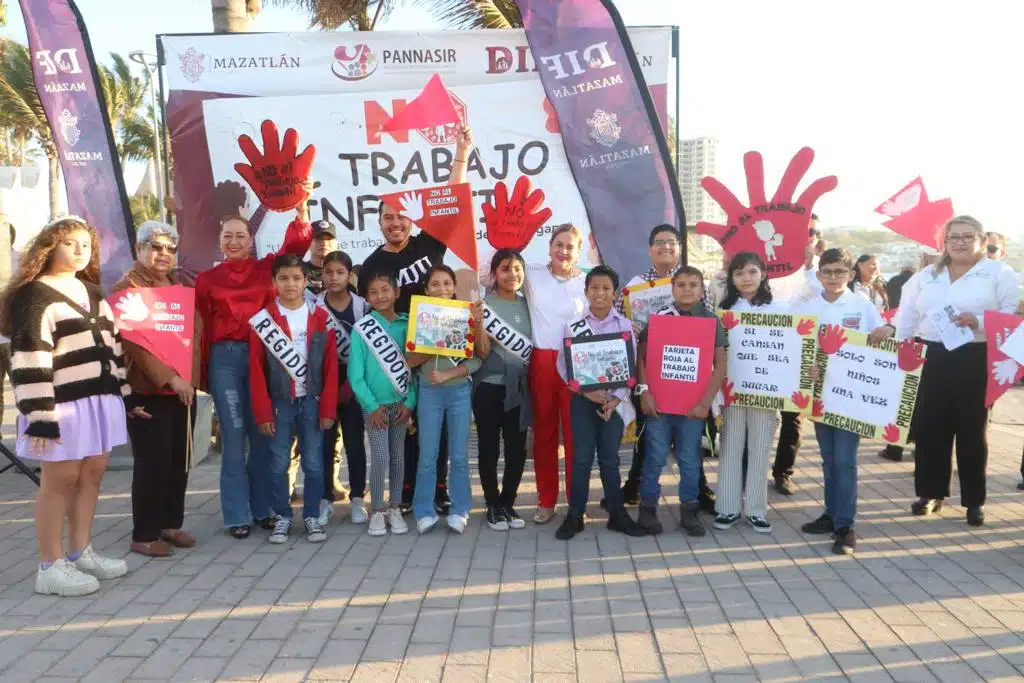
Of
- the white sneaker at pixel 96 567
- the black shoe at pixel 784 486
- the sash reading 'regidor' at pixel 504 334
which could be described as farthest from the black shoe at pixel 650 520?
the white sneaker at pixel 96 567

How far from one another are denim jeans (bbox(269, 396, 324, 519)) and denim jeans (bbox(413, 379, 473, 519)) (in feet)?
2.08

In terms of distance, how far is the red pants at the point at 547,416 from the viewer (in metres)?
5.03

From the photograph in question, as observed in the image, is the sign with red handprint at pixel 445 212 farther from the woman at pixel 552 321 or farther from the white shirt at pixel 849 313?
the white shirt at pixel 849 313

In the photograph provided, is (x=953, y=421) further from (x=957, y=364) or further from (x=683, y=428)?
(x=683, y=428)

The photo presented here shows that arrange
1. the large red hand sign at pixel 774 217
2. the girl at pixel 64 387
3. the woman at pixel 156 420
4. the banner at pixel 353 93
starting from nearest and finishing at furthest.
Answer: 1. the girl at pixel 64 387
2. the woman at pixel 156 420
3. the large red hand sign at pixel 774 217
4. the banner at pixel 353 93

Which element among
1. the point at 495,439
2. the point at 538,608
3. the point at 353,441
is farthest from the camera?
the point at 353,441

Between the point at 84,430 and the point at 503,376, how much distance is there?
2.35m

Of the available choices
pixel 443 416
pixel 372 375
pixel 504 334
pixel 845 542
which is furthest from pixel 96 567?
pixel 845 542

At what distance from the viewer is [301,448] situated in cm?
497

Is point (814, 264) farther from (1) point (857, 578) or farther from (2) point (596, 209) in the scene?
(1) point (857, 578)

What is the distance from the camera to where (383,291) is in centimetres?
500

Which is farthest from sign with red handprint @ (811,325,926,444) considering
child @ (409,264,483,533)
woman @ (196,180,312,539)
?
woman @ (196,180,312,539)

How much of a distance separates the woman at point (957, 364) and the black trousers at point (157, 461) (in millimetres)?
4786

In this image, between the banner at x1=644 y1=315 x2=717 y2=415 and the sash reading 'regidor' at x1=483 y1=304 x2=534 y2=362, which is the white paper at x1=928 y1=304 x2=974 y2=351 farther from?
the sash reading 'regidor' at x1=483 y1=304 x2=534 y2=362
